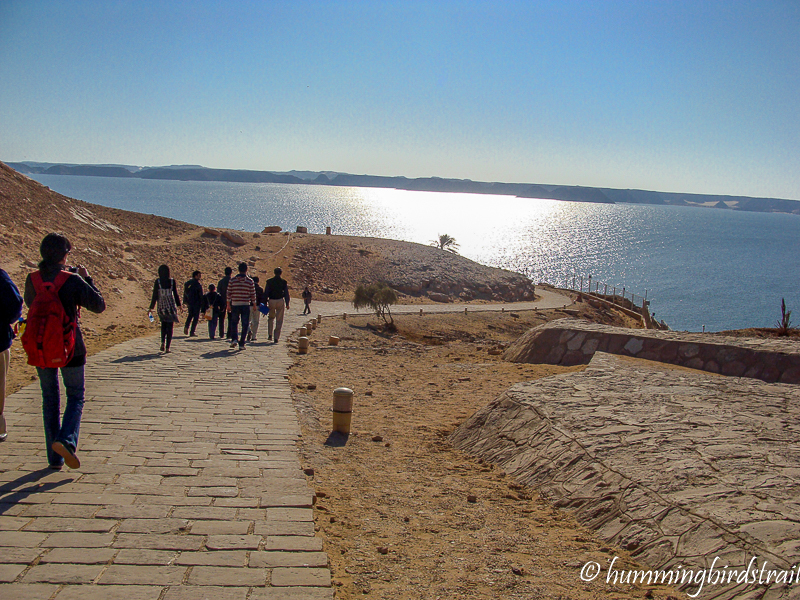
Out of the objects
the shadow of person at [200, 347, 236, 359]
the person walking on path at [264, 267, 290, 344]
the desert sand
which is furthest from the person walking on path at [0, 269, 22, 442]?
the person walking on path at [264, 267, 290, 344]

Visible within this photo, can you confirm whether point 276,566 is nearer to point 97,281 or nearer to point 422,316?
point 97,281

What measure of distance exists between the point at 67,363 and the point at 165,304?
6.16 metres

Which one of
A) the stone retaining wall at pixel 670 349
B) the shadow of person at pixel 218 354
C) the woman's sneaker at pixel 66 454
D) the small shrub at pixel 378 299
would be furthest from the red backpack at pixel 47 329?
the small shrub at pixel 378 299

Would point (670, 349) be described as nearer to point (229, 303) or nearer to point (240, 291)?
point (240, 291)

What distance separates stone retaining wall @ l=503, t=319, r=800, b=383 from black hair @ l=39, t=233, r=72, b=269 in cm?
880

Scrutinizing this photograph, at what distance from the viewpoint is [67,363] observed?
4.66 m

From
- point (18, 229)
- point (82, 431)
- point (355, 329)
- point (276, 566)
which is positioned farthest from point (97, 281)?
point (276, 566)

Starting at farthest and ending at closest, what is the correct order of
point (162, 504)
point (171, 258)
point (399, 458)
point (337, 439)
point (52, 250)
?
point (171, 258) < point (337, 439) < point (399, 458) < point (52, 250) < point (162, 504)

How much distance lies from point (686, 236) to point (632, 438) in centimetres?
16941

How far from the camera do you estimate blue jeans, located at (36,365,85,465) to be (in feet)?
15.3

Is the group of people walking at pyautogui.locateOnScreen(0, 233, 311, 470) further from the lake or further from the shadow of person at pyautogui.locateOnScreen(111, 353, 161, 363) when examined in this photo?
the lake

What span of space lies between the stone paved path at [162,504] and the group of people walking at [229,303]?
10.0 feet

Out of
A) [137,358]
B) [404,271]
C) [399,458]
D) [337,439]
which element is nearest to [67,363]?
[337,439]

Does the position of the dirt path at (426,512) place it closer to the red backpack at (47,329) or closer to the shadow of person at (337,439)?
the shadow of person at (337,439)
